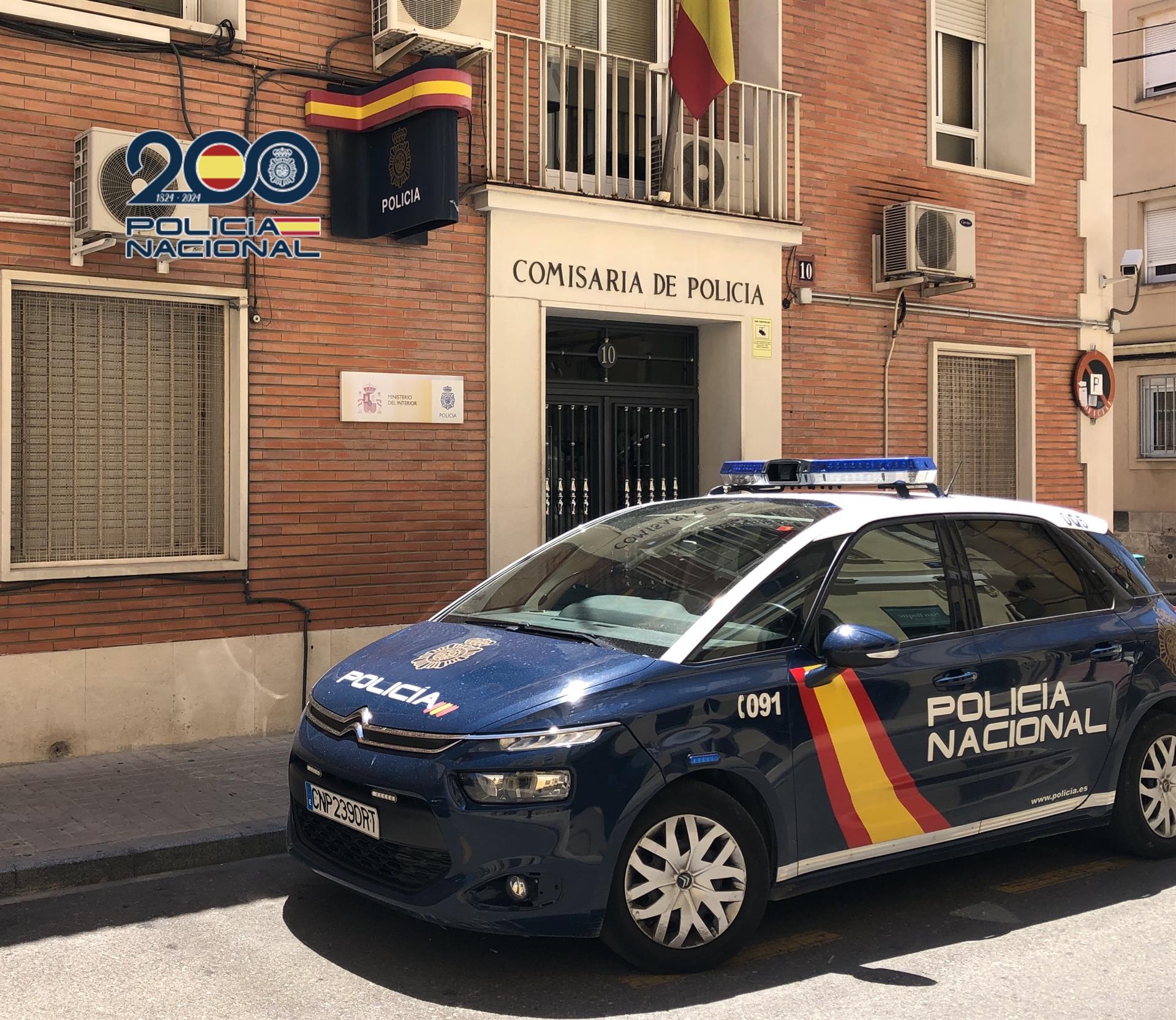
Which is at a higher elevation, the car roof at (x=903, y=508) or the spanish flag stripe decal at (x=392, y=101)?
the spanish flag stripe decal at (x=392, y=101)

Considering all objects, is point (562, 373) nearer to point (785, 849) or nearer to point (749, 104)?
point (749, 104)

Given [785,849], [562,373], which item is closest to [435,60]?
[562,373]

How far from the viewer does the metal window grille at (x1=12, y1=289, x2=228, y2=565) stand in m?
7.82

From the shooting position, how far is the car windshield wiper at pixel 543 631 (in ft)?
16.0

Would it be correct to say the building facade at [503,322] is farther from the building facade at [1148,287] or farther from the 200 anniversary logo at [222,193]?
the building facade at [1148,287]

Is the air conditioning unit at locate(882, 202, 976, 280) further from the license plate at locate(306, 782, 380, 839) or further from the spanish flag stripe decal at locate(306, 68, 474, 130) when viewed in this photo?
the license plate at locate(306, 782, 380, 839)

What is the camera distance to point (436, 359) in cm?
928

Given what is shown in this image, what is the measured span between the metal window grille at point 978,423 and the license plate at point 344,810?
8858 mm

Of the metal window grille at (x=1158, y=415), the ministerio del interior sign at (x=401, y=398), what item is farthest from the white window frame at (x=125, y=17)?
the metal window grille at (x=1158, y=415)

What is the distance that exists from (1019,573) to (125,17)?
6089 millimetres

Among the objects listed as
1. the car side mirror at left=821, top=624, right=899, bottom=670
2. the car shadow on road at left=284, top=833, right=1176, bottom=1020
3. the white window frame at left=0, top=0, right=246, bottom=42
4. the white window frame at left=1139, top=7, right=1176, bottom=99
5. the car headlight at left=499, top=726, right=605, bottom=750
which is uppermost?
the white window frame at left=1139, top=7, right=1176, bottom=99

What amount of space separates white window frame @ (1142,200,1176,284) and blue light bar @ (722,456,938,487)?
58.5 ft

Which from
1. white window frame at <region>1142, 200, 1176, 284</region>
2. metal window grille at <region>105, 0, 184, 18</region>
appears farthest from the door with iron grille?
white window frame at <region>1142, 200, 1176, 284</region>

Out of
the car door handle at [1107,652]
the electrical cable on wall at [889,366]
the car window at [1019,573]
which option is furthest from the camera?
the electrical cable on wall at [889,366]
